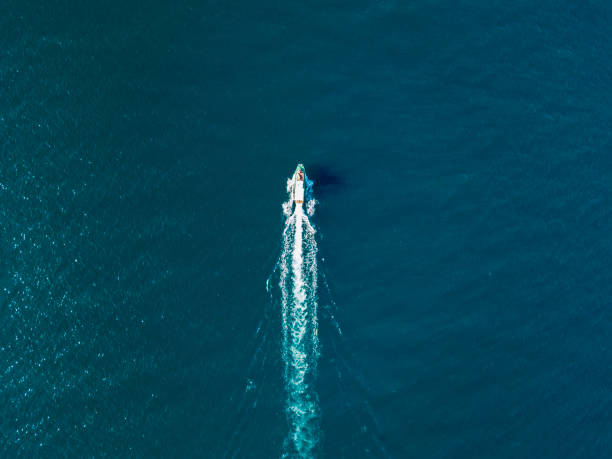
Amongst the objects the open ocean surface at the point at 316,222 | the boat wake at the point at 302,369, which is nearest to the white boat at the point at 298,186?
the open ocean surface at the point at 316,222

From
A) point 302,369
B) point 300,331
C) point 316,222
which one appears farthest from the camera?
point 316,222

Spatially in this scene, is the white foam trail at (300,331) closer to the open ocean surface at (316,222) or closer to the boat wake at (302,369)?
the boat wake at (302,369)

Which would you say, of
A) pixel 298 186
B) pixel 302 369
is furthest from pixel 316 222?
pixel 302 369

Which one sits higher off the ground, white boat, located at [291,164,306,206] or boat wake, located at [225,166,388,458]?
white boat, located at [291,164,306,206]

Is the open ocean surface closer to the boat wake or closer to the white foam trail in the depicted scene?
the boat wake

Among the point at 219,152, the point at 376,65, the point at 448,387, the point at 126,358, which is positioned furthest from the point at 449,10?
the point at 126,358

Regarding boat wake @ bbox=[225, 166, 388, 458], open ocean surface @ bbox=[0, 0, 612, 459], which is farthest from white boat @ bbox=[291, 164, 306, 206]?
boat wake @ bbox=[225, 166, 388, 458]

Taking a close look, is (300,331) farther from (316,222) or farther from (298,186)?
(298,186)
